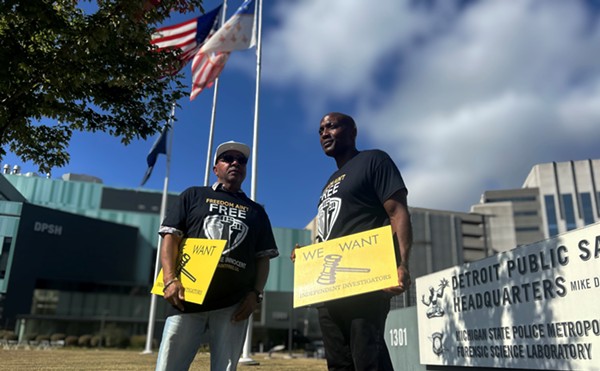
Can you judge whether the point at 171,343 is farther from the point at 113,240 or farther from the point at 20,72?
the point at 113,240

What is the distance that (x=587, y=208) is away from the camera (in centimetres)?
8931

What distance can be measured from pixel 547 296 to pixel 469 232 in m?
86.7

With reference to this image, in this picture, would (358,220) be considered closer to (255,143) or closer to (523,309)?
(523,309)

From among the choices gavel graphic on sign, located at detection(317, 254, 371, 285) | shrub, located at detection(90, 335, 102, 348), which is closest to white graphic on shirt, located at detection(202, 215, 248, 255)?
gavel graphic on sign, located at detection(317, 254, 371, 285)

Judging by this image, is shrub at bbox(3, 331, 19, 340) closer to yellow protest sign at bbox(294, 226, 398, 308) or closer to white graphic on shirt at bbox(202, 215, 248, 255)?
white graphic on shirt at bbox(202, 215, 248, 255)

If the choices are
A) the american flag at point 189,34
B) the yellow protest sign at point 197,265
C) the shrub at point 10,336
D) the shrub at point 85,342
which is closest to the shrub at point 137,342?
the shrub at point 85,342

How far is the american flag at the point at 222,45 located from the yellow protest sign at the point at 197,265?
1168 centimetres

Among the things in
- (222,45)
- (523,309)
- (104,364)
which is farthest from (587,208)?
(523,309)

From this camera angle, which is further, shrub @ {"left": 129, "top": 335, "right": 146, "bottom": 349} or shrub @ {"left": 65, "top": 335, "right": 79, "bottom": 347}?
shrub @ {"left": 65, "top": 335, "right": 79, "bottom": 347}

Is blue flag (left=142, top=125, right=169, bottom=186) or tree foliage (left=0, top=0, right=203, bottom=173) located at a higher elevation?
blue flag (left=142, top=125, right=169, bottom=186)

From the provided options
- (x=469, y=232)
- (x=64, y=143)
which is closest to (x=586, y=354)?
(x=64, y=143)

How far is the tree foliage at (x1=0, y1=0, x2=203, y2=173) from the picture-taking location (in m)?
6.10

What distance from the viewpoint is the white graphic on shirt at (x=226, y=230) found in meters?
2.99

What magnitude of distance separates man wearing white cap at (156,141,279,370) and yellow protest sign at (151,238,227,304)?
5 centimetres
